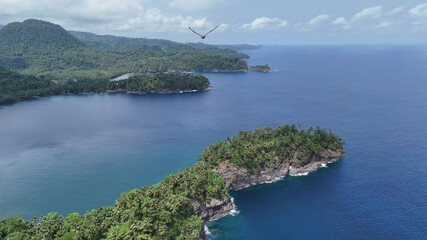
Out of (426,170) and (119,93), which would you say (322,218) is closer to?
(426,170)

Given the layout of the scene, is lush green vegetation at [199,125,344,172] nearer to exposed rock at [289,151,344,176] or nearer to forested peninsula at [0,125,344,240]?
forested peninsula at [0,125,344,240]

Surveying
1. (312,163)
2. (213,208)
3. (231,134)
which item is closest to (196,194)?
(213,208)

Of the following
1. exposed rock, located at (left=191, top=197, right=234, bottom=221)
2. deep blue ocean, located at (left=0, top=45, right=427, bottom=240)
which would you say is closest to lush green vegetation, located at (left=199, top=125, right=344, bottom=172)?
deep blue ocean, located at (left=0, top=45, right=427, bottom=240)

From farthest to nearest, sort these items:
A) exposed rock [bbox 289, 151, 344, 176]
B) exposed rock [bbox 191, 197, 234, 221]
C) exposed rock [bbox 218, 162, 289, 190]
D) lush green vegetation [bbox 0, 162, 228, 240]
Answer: exposed rock [bbox 289, 151, 344, 176]
exposed rock [bbox 218, 162, 289, 190]
exposed rock [bbox 191, 197, 234, 221]
lush green vegetation [bbox 0, 162, 228, 240]

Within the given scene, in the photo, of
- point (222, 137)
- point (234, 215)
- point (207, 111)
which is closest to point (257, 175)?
point (234, 215)

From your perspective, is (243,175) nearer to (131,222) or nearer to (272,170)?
(272,170)

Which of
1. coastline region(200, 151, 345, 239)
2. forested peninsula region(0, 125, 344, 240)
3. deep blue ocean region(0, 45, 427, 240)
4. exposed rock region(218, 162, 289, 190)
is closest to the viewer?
forested peninsula region(0, 125, 344, 240)
